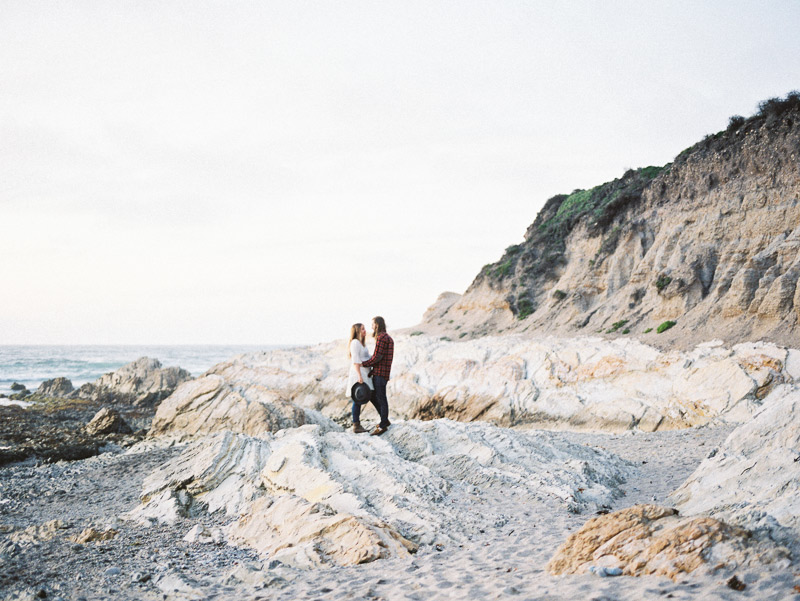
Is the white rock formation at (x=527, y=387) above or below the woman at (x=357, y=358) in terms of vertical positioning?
below

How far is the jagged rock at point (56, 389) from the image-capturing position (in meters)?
31.5

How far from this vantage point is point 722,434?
38.5 feet

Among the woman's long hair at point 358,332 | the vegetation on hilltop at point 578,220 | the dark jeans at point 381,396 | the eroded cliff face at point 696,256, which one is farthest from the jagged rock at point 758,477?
the vegetation on hilltop at point 578,220

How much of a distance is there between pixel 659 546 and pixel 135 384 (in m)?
31.8

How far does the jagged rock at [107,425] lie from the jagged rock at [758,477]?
729 inches

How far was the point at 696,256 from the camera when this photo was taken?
20.0 meters

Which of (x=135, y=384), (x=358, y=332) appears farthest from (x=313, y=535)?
(x=135, y=384)

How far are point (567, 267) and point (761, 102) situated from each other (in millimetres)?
13112

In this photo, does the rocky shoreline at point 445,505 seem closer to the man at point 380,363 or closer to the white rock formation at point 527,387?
the white rock formation at point 527,387

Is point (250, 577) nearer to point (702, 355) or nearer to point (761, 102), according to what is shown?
point (702, 355)

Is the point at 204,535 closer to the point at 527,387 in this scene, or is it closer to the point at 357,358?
the point at 357,358

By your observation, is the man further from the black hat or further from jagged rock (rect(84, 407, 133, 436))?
jagged rock (rect(84, 407, 133, 436))

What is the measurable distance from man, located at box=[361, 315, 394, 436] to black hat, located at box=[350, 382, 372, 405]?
22 centimetres

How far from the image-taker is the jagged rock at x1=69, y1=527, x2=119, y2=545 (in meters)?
7.03
